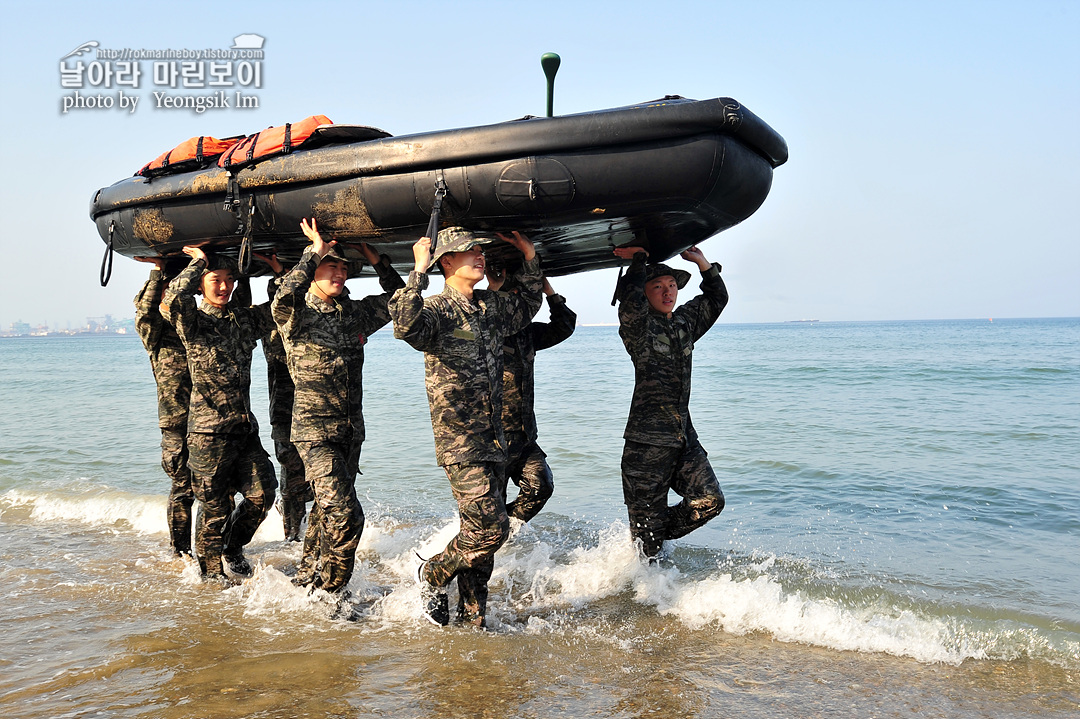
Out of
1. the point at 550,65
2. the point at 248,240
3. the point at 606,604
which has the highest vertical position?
the point at 550,65

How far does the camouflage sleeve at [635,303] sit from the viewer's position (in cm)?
480

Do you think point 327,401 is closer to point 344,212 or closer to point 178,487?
point 344,212

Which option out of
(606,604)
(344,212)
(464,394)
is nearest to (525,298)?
(464,394)

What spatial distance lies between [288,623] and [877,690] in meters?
3.02

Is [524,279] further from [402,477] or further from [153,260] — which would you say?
[402,477]

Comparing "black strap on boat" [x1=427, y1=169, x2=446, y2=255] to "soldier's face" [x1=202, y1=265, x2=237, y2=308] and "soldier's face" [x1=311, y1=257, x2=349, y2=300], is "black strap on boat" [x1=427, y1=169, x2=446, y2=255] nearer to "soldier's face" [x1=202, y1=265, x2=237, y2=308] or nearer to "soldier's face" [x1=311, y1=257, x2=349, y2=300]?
"soldier's face" [x1=311, y1=257, x2=349, y2=300]

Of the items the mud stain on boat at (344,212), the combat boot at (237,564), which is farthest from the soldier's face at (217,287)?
the combat boot at (237,564)

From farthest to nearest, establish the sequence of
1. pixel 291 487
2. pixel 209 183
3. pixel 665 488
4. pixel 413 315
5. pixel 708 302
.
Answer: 1. pixel 291 487
2. pixel 708 302
3. pixel 665 488
4. pixel 209 183
5. pixel 413 315

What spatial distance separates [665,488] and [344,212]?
2.53m

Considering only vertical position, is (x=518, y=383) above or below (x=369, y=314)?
below

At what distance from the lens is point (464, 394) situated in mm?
3959

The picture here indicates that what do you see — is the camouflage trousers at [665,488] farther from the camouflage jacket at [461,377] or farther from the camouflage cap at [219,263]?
the camouflage cap at [219,263]

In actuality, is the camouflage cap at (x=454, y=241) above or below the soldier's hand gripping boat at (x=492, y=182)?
below

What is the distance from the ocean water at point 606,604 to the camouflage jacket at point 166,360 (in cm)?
109
